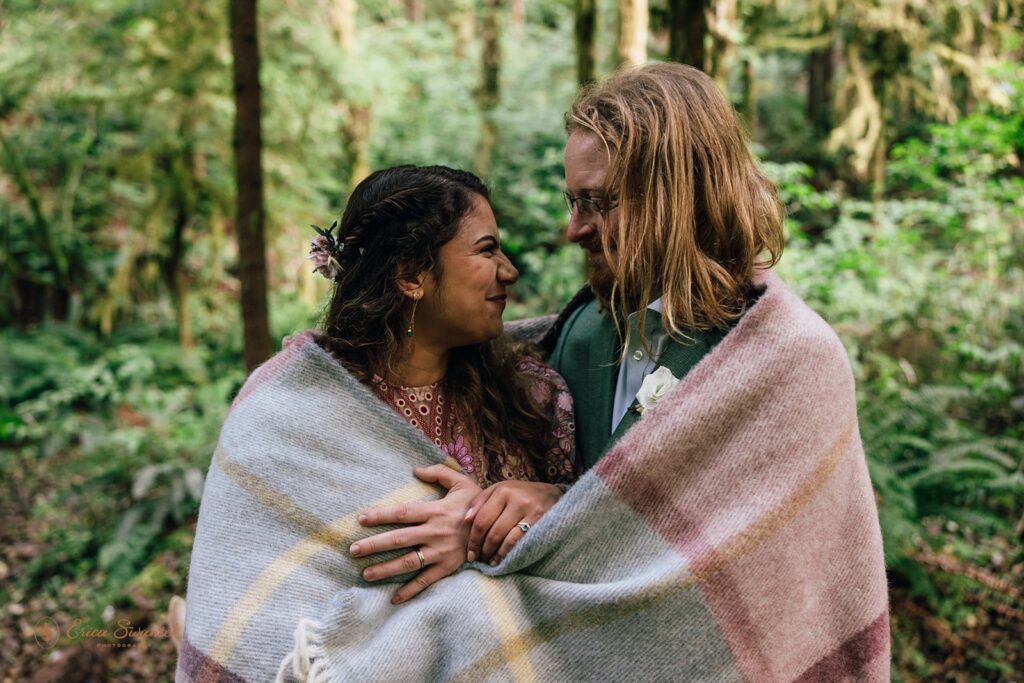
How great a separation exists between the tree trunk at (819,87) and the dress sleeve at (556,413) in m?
13.5

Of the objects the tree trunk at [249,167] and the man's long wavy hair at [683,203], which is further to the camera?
the tree trunk at [249,167]

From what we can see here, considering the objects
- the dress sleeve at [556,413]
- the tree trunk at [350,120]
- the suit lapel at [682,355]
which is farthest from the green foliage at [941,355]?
the tree trunk at [350,120]

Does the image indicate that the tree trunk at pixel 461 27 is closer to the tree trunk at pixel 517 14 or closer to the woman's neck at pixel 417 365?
the tree trunk at pixel 517 14

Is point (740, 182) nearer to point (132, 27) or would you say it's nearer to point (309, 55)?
point (132, 27)

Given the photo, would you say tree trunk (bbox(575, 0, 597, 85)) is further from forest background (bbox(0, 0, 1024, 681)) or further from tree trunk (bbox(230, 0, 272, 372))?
tree trunk (bbox(230, 0, 272, 372))

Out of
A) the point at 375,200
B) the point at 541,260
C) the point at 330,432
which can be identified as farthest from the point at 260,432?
the point at 541,260

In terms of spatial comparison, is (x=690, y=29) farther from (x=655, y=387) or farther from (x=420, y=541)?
(x=420, y=541)

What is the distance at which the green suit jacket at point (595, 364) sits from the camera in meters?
1.92

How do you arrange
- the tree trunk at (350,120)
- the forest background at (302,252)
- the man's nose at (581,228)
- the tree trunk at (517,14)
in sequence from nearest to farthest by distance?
1. the man's nose at (581,228)
2. the forest background at (302,252)
3. the tree trunk at (350,120)
4. the tree trunk at (517,14)

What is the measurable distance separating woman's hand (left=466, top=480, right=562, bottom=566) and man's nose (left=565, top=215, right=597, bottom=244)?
0.65 m

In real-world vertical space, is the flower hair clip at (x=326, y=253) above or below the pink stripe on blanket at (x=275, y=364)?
above

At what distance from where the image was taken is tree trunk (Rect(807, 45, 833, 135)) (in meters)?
14.1

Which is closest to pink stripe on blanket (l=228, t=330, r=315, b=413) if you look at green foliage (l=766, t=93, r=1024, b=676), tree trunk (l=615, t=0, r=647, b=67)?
green foliage (l=766, t=93, r=1024, b=676)

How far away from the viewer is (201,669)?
5.51 ft
